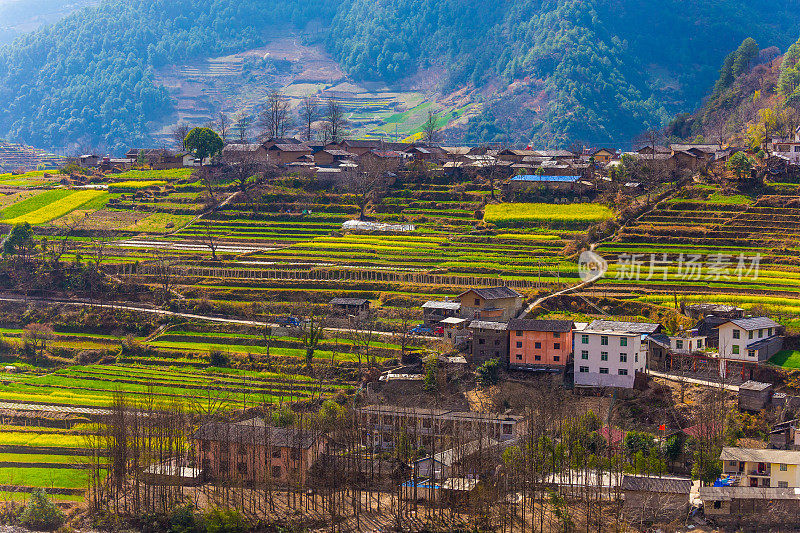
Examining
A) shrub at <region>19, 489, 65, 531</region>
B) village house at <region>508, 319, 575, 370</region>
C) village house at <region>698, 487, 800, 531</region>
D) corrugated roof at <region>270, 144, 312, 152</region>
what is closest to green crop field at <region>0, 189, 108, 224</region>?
corrugated roof at <region>270, 144, 312, 152</region>

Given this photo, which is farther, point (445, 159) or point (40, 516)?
point (445, 159)

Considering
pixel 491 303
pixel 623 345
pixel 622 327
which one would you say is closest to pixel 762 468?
pixel 623 345

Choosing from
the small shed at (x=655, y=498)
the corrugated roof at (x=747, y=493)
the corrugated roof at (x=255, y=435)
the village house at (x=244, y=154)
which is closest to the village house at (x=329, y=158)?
the village house at (x=244, y=154)

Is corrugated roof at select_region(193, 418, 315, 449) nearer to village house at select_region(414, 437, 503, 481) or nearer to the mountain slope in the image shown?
village house at select_region(414, 437, 503, 481)

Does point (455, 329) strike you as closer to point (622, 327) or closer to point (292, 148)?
point (622, 327)

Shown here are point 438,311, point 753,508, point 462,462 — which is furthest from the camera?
point 438,311

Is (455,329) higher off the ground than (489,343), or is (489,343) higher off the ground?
(455,329)

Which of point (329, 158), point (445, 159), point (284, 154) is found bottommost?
point (445, 159)
